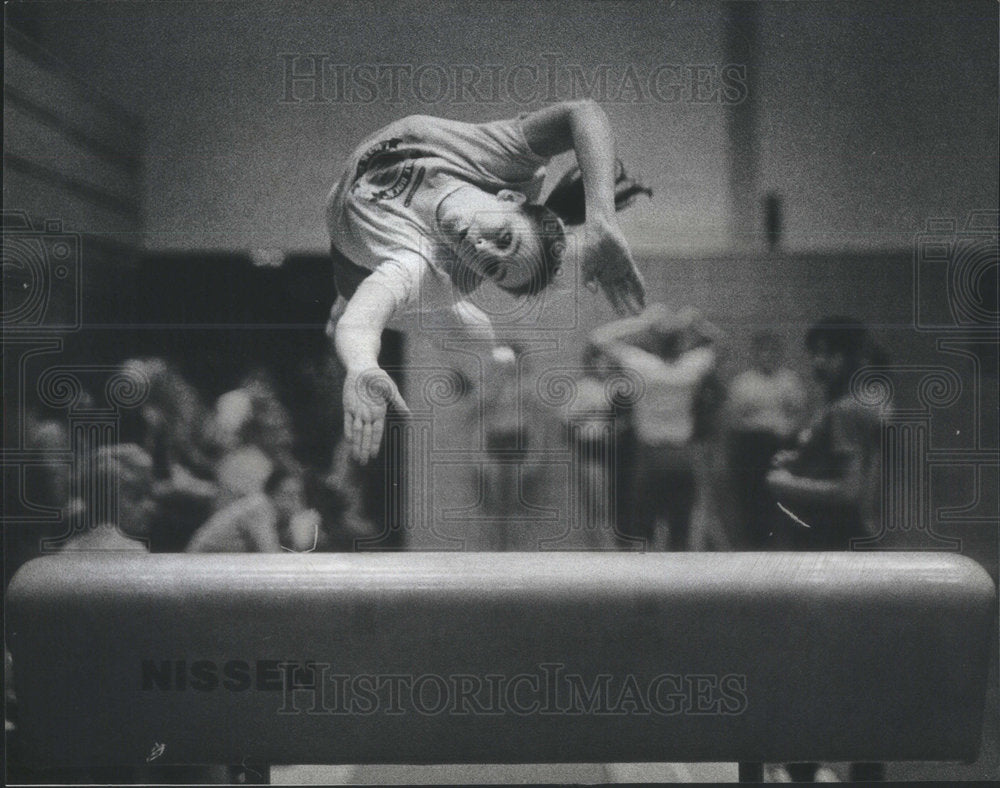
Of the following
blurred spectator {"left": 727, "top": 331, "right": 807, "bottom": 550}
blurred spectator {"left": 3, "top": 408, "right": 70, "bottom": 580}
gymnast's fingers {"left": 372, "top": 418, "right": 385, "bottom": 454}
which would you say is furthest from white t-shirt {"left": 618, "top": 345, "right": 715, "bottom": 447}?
blurred spectator {"left": 3, "top": 408, "right": 70, "bottom": 580}

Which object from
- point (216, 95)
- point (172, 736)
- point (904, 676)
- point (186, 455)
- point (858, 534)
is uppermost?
point (216, 95)

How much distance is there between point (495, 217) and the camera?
7.70ft

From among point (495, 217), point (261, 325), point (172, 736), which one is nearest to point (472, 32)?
point (495, 217)

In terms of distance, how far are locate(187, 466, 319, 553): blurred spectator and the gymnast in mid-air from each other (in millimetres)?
206

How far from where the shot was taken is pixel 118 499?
91.9 inches

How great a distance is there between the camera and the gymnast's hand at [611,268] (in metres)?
2.33

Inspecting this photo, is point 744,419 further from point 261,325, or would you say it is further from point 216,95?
point 216,95

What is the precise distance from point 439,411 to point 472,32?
1.01m

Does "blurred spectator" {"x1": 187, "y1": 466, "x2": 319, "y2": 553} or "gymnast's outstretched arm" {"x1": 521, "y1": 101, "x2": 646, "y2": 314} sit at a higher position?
"gymnast's outstretched arm" {"x1": 521, "y1": 101, "x2": 646, "y2": 314}

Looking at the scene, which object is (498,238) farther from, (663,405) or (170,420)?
(170,420)

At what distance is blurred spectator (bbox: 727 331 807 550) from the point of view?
7.61 feet

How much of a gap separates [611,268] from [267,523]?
3.68ft

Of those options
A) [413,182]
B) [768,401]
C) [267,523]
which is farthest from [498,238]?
[267,523]

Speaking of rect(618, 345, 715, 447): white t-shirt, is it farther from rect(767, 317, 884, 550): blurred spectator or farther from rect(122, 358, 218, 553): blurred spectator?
rect(122, 358, 218, 553): blurred spectator
